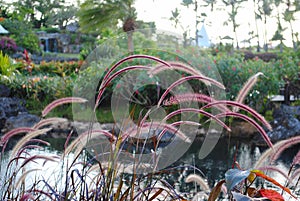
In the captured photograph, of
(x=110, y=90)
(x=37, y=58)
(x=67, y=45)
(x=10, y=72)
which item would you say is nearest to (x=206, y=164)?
(x=110, y=90)

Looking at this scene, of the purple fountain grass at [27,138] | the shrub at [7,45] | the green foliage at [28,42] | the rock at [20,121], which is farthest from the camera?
the green foliage at [28,42]

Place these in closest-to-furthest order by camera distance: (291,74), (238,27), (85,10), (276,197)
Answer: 1. (276,197)
2. (291,74)
3. (85,10)
4. (238,27)

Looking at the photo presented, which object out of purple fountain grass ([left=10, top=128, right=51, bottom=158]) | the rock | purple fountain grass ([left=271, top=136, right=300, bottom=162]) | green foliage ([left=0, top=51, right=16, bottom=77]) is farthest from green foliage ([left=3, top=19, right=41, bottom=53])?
purple fountain grass ([left=271, top=136, right=300, bottom=162])

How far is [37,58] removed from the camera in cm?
1619

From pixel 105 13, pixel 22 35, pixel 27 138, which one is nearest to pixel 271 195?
pixel 27 138

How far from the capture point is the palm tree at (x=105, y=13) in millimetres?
11914

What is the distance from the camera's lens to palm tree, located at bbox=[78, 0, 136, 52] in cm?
1191

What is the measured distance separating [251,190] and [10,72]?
793cm

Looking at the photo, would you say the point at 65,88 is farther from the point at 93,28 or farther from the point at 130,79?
the point at 93,28

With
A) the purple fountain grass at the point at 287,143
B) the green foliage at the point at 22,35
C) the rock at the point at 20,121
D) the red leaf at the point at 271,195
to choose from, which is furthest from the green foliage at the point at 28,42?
the red leaf at the point at 271,195

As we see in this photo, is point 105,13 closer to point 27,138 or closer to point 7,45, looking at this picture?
point 7,45

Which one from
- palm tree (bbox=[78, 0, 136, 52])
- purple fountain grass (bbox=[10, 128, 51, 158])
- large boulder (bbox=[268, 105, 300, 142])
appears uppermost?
palm tree (bbox=[78, 0, 136, 52])

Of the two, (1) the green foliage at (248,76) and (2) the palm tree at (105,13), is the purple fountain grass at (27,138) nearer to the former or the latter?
(1) the green foliage at (248,76)

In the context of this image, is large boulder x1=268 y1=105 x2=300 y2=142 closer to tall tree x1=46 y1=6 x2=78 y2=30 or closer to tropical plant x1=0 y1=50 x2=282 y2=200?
tropical plant x1=0 y1=50 x2=282 y2=200
